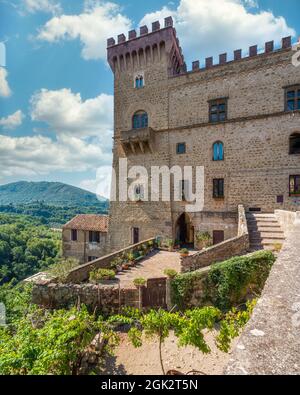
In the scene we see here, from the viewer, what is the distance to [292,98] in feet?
49.8

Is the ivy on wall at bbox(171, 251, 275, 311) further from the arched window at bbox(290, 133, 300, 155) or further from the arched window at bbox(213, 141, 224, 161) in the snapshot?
the arched window at bbox(290, 133, 300, 155)

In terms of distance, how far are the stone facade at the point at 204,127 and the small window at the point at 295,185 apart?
1.16 ft

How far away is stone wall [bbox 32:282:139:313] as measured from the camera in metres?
8.73

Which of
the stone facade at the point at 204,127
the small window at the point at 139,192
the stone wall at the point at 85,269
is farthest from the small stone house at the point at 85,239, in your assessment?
the stone wall at the point at 85,269

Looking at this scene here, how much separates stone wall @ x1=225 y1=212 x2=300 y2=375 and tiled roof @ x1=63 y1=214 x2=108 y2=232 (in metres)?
21.3

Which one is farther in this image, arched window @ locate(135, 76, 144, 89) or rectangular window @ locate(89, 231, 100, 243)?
rectangular window @ locate(89, 231, 100, 243)

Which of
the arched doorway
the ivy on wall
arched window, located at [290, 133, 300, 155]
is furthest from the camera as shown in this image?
the arched doorway

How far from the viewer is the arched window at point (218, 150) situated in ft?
56.7

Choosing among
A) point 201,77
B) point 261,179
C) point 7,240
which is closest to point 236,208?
point 261,179

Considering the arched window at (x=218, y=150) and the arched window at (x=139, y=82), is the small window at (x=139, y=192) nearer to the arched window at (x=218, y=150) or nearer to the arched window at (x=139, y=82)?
the arched window at (x=218, y=150)

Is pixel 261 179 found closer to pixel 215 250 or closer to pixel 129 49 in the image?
pixel 215 250

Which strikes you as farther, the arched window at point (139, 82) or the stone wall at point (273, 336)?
the arched window at point (139, 82)

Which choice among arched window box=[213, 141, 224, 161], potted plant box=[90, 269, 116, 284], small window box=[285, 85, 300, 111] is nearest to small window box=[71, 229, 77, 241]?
potted plant box=[90, 269, 116, 284]

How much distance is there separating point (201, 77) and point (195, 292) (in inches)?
654
